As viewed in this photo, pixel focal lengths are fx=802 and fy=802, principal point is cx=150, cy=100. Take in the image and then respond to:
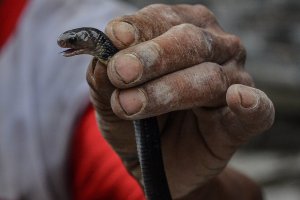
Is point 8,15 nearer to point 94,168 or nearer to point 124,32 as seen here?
point 94,168

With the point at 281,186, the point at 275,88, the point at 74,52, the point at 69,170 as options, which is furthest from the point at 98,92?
the point at 275,88

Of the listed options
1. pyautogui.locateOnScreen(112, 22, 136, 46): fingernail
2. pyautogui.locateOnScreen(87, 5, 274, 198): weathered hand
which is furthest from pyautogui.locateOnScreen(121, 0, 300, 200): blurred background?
pyautogui.locateOnScreen(112, 22, 136, 46): fingernail

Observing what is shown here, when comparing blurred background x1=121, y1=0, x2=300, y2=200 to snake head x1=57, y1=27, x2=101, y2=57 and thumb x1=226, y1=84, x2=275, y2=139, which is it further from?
snake head x1=57, y1=27, x2=101, y2=57

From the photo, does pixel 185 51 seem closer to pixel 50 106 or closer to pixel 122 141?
pixel 122 141

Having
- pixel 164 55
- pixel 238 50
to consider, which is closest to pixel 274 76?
pixel 238 50

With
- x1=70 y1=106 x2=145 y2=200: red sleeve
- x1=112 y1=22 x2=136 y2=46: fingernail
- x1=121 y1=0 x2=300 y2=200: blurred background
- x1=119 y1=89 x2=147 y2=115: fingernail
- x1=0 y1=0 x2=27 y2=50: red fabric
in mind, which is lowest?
x1=121 y1=0 x2=300 y2=200: blurred background

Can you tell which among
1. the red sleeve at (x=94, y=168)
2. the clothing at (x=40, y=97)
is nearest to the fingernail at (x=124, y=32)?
the red sleeve at (x=94, y=168)

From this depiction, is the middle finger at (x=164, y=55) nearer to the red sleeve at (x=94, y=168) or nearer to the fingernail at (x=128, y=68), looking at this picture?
the fingernail at (x=128, y=68)
